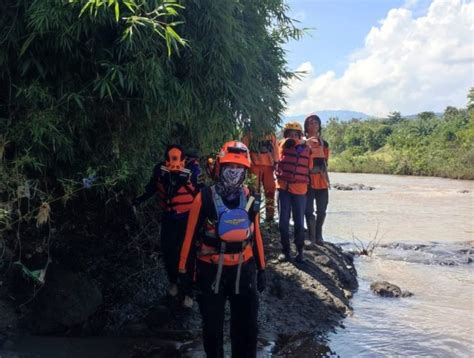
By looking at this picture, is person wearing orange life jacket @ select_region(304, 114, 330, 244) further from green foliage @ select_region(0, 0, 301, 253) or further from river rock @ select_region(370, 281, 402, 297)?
green foliage @ select_region(0, 0, 301, 253)

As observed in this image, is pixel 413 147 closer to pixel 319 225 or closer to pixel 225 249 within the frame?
pixel 319 225

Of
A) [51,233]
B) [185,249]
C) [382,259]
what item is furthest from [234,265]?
[382,259]

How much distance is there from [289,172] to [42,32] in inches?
145

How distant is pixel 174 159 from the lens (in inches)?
223

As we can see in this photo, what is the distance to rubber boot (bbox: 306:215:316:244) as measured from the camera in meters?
8.80

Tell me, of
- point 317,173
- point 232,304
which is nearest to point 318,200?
point 317,173

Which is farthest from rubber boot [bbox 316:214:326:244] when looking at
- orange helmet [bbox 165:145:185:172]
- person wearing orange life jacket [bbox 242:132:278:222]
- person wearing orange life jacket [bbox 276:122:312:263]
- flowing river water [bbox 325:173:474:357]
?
orange helmet [bbox 165:145:185:172]

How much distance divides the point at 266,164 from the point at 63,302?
412 centimetres

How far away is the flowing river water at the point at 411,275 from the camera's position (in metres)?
6.23

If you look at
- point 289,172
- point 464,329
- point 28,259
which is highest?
point 289,172

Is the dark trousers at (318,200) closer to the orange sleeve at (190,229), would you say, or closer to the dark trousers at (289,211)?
the dark trousers at (289,211)

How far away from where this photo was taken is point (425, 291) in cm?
878

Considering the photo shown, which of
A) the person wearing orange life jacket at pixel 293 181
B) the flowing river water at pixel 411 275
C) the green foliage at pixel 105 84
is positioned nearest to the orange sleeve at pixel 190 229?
the green foliage at pixel 105 84

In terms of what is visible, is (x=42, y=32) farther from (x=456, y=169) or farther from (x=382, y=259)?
(x=456, y=169)
